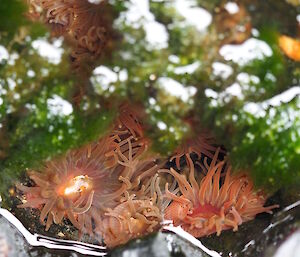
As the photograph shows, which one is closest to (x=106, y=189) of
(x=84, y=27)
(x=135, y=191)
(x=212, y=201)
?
(x=135, y=191)

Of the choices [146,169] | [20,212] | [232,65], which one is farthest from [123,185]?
[232,65]

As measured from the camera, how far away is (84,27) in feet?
5.14

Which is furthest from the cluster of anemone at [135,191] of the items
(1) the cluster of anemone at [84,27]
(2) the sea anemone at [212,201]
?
(1) the cluster of anemone at [84,27]

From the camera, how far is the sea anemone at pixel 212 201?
68.2 inches

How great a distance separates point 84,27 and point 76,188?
591 millimetres

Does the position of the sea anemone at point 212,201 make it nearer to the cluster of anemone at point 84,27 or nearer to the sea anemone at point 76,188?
the sea anemone at point 76,188

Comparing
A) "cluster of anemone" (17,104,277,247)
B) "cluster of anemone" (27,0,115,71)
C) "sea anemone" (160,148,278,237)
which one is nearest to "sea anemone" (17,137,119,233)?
"cluster of anemone" (17,104,277,247)

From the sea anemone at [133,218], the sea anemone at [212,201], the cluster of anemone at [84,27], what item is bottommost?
the sea anemone at [133,218]

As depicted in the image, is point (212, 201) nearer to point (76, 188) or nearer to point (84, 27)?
point (76, 188)

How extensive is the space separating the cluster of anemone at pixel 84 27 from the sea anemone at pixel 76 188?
0.33 m

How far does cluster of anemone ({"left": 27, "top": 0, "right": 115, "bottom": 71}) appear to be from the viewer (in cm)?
147

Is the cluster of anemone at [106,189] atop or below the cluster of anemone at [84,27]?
below

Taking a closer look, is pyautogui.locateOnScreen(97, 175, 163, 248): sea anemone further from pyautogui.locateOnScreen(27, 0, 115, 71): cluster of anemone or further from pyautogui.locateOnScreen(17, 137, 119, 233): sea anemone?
pyautogui.locateOnScreen(27, 0, 115, 71): cluster of anemone

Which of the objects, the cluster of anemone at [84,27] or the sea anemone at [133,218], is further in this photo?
the sea anemone at [133,218]
